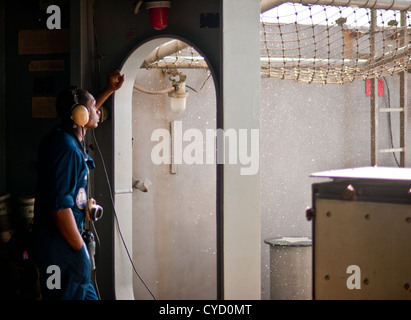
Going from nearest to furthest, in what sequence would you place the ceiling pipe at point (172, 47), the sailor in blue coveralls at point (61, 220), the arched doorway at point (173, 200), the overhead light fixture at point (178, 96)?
the sailor in blue coveralls at point (61, 220) < the ceiling pipe at point (172, 47) < the overhead light fixture at point (178, 96) < the arched doorway at point (173, 200)

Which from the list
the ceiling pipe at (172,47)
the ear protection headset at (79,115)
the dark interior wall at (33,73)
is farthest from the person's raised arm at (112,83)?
the ceiling pipe at (172,47)

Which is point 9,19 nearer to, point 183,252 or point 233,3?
point 233,3

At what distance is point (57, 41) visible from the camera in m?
3.82

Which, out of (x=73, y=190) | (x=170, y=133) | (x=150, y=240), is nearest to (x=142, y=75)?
(x=170, y=133)

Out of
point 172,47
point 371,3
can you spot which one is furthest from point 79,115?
point 371,3

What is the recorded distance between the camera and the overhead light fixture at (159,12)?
11.4 feet

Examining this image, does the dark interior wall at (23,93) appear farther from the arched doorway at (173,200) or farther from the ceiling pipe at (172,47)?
the arched doorway at (173,200)

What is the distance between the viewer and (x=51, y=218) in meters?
2.64

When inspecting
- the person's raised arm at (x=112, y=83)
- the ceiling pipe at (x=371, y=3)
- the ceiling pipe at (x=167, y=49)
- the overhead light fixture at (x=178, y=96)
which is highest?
the ceiling pipe at (x=371, y=3)

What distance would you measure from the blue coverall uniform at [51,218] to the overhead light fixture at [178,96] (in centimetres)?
273

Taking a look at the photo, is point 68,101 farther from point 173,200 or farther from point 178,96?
Result: point 173,200

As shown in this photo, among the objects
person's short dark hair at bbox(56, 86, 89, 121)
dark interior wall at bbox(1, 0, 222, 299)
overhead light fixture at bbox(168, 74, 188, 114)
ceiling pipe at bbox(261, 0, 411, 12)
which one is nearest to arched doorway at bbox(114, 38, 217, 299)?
overhead light fixture at bbox(168, 74, 188, 114)
